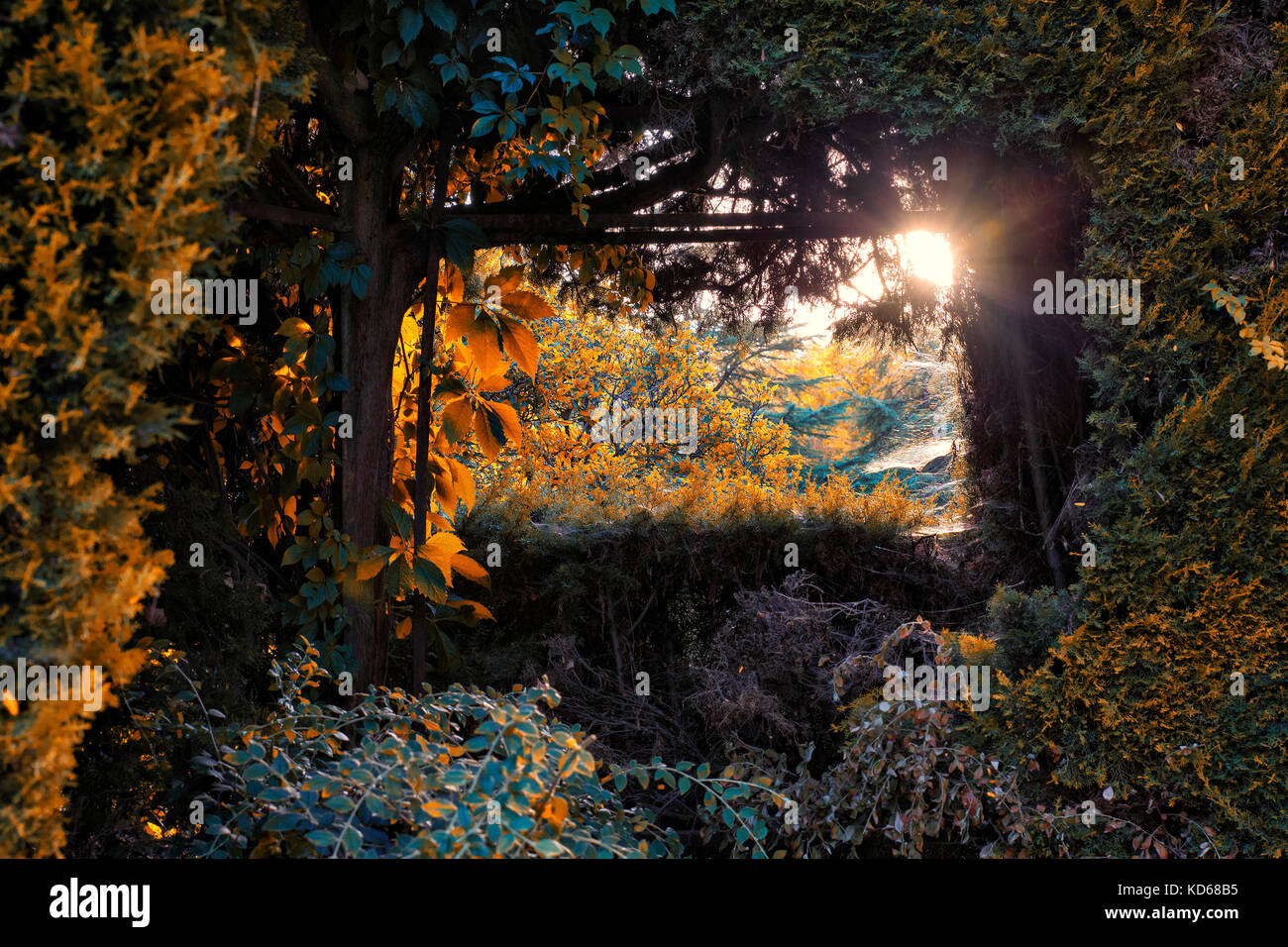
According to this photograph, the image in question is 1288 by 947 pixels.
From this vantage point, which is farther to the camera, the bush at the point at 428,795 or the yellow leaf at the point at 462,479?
the yellow leaf at the point at 462,479

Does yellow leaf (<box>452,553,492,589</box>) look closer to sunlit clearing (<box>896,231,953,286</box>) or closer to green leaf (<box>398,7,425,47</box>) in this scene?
green leaf (<box>398,7,425,47</box>)

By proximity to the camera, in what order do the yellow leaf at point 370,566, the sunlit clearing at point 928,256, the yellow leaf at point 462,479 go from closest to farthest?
the yellow leaf at point 370,566 < the yellow leaf at point 462,479 < the sunlit clearing at point 928,256

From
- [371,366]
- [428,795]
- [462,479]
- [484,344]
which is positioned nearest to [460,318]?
[484,344]

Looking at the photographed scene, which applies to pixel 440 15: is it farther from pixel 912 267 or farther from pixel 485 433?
pixel 912 267

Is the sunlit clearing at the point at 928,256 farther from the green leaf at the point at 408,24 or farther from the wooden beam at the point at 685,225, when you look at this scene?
the green leaf at the point at 408,24

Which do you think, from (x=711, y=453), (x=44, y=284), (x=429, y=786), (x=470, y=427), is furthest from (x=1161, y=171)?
(x=711, y=453)

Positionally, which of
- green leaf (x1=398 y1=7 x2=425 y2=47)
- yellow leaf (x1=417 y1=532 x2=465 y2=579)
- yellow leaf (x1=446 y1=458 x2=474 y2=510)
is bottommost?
yellow leaf (x1=417 y1=532 x2=465 y2=579)

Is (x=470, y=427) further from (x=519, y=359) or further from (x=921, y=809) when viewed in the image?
(x=921, y=809)

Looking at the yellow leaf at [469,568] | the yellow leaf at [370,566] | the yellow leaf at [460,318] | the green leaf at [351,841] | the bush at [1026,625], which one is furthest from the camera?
the yellow leaf at [469,568]

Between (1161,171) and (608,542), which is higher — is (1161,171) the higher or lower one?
the higher one

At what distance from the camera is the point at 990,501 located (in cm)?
440

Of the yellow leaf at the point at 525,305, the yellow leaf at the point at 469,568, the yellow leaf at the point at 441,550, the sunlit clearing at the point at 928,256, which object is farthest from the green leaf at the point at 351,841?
the sunlit clearing at the point at 928,256

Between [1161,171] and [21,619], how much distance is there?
3203mm

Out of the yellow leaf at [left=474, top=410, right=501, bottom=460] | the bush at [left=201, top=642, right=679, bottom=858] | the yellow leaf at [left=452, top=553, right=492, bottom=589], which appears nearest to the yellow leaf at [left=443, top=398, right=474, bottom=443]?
the yellow leaf at [left=474, top=410, right=501, bottom=460]
